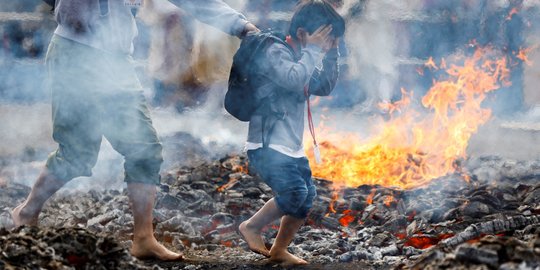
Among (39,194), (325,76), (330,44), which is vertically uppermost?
(330,44)

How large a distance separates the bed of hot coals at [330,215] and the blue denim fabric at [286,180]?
418 mm

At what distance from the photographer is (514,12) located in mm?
9398

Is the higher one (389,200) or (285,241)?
(389,200)

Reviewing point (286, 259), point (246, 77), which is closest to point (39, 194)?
point (246, 77)

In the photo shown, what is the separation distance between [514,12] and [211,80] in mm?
3944

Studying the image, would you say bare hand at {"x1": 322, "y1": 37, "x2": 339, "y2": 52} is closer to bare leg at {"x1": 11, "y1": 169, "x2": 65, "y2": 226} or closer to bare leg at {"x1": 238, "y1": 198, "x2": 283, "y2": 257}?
bare leg at {"x1": 238, "y1": 198, "x2": 283, "y2": 257}

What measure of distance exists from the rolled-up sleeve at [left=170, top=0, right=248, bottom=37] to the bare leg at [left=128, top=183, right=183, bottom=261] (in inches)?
49.3

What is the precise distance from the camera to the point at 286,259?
5.05 metres

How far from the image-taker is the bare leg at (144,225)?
4.94 meters

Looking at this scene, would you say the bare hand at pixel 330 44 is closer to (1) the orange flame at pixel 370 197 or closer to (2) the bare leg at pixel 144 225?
(2) the bare leg at pixel 144 225

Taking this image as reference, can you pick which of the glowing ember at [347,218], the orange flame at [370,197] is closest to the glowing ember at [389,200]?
the orange flame at [370,197]

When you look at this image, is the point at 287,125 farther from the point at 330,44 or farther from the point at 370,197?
the point at 370,197

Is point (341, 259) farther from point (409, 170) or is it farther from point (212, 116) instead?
point (212, 116)

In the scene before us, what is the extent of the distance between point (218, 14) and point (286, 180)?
1.31 m
